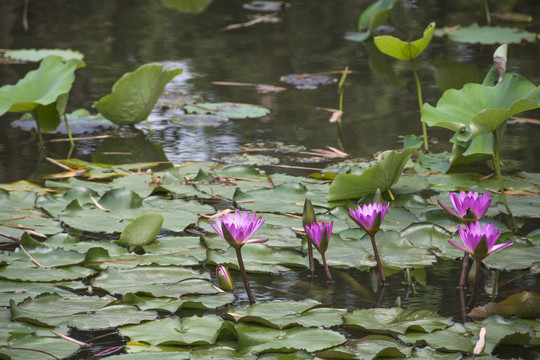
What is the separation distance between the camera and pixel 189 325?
3.72ft

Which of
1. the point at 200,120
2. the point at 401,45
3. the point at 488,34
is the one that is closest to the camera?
the point at 401,45

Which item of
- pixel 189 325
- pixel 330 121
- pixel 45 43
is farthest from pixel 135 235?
pixel 45 43

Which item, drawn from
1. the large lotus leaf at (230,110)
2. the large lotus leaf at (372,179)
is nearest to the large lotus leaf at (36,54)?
the large lotus leaf at (230,110)

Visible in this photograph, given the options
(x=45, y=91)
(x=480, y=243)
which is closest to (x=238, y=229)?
(x=480, y=243)

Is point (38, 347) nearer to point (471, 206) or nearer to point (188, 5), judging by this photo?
point (471, 206)

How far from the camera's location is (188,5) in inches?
215

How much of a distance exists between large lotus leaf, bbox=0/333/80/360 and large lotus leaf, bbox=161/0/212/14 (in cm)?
445

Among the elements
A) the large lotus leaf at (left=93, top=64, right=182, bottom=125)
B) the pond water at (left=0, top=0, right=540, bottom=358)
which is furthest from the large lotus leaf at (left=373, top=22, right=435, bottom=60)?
the large lotus leaf at (left=93, top=64, right=182, bottom=125)

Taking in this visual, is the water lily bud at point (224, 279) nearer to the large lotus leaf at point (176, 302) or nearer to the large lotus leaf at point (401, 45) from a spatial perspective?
the large lotus leaf at point (176, 302)

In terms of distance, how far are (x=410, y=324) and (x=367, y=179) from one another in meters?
0.66

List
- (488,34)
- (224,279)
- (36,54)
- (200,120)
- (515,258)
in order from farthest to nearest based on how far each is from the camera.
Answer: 1. (488,34)
2. (36,54)
3. (200,120)
4. (515,258)
5. (224,279)

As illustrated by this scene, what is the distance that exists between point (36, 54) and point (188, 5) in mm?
1980

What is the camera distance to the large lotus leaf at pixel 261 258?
1.43 meters

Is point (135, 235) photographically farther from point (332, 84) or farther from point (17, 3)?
point (17, 3)
